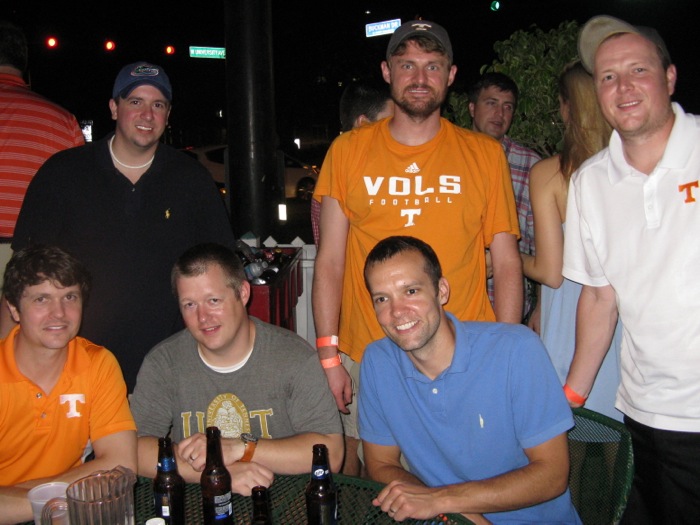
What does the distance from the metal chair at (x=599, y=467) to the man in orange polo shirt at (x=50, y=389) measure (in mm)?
1608

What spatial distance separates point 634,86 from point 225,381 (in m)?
1.85

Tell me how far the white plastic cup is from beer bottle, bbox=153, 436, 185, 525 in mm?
262

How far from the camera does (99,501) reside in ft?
5.55

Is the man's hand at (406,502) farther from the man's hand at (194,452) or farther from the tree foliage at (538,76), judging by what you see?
the tree foliage at (538,76)

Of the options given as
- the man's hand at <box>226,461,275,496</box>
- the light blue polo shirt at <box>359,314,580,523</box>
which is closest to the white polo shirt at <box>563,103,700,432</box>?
the light blue polo shirt at <box>359,314,580,523</box>

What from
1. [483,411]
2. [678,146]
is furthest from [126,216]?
[678,146]

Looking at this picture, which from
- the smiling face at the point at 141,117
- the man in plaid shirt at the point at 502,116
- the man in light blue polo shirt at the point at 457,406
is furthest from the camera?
the man in plaid shirt at the point at 502,116

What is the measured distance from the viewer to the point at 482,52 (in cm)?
1625

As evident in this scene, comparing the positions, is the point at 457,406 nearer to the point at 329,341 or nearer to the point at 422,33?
the point at 329,341

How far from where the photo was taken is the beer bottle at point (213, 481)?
1799mm

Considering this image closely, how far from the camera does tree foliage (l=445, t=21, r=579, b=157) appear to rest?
189 inches

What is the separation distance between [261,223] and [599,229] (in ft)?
17.3

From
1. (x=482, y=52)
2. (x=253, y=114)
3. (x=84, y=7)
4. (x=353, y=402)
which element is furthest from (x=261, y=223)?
(x=84, y=7)

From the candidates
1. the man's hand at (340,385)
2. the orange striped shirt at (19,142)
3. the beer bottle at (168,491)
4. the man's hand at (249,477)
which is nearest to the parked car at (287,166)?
the orange striped shirt at (19,142)
